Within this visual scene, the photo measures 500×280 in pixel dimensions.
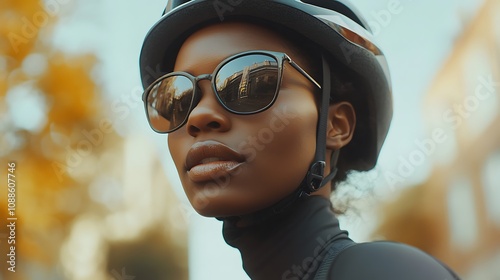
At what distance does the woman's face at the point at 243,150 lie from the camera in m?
1.37

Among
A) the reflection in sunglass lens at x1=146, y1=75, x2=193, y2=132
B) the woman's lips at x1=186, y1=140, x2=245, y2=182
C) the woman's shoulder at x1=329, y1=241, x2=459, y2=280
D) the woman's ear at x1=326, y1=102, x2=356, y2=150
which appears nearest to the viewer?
the woman's shoulder at x1=329, y1=241, x2=459, y2=280

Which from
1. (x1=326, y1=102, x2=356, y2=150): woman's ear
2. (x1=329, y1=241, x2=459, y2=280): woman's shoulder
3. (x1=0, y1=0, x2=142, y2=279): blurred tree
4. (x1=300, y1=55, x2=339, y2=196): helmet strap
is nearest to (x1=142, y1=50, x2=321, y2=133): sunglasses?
(x1=300, y1=55, x2=339, y2=196): helmet strap

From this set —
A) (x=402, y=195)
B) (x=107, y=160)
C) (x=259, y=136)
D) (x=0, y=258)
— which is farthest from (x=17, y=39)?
(x=402, y=195)

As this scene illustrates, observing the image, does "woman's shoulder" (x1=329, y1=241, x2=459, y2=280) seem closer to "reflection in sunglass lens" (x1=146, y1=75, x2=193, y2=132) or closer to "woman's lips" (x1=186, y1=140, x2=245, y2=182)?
"woman's lips" (x1=186, y1=140, x2=245, y2=182)

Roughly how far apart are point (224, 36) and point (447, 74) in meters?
5.03

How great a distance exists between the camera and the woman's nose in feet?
4.49

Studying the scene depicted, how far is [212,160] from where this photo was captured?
1.38 meters

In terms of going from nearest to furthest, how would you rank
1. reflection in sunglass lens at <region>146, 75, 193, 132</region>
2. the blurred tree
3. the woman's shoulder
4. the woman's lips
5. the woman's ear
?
the woman's shoulder < the woman's lips < reflection in sunglass lens at <region>146, 75, 193, 132</region> < the woman's ear < the blurred tree

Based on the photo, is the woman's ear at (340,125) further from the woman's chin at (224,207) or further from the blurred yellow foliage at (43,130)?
the blurred yellow foliage at (43,130)

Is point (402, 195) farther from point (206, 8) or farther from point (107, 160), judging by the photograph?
point (206, 8)

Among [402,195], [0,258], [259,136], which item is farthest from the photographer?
[402,195]

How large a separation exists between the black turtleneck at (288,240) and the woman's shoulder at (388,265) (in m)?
0.17

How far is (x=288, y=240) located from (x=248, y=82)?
0.40 metres

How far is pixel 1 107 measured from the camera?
11.3ft
